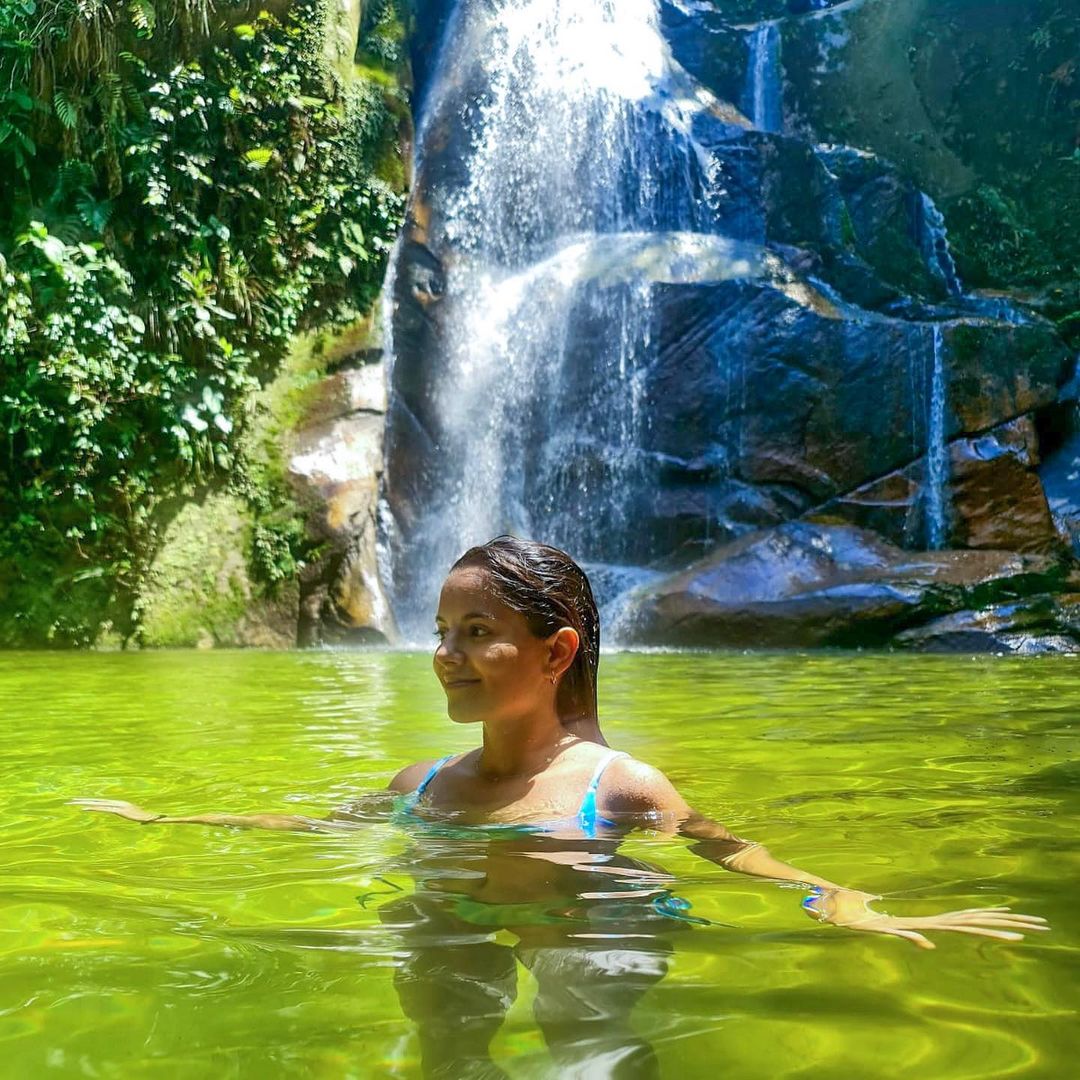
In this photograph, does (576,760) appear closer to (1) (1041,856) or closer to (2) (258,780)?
(1) (1041,856)

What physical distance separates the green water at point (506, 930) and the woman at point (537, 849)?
0.04 m

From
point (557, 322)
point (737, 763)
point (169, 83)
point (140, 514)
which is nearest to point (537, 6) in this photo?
point (557, 322)

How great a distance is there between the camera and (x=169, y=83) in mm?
12406

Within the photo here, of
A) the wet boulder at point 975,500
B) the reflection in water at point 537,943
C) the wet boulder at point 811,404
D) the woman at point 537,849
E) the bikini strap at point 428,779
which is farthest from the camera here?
the wet boulder at point 811,404

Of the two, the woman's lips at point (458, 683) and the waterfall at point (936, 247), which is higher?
the waterfall at point (936, 247)

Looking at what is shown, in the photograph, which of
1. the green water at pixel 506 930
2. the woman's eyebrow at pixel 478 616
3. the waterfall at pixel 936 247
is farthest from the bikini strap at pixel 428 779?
the waterfall at pixel 936 247

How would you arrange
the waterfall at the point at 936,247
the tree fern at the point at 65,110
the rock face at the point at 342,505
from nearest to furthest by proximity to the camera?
the tree fern at the point at 65,110 < the rock face at the point at 342,505 < the waterfall at the point at 936,247

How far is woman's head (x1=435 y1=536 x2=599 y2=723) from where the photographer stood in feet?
8.42

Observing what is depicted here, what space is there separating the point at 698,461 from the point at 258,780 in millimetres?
11154

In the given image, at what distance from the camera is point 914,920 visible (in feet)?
5.85

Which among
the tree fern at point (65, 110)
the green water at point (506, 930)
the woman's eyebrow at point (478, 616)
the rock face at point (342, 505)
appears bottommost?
the green water at point (506, 930)

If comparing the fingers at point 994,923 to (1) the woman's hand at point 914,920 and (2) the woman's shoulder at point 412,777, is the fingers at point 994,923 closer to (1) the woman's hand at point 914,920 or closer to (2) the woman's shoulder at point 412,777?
(1) the woman's hand at point 914,920

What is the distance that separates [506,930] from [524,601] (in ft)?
2.88

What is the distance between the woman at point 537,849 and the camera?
60.8 inches
